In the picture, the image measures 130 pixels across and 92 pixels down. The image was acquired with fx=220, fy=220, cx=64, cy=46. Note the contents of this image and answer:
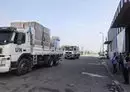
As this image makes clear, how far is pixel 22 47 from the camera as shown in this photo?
46.1ft

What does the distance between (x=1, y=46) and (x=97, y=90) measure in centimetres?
601

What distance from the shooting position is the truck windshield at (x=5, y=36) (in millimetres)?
12719

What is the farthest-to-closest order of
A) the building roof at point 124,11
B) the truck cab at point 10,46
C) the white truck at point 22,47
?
the building roof at point 124,11
the white truck at point 22,47
the truck cab at point 10,46


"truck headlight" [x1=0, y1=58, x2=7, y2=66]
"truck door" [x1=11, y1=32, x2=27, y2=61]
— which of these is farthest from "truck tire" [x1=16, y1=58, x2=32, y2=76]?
"truck headlight" [x1=0, y1=58, x2=7, y2=66]

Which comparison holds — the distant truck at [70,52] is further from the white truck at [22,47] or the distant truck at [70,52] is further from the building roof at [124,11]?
the building roof at [124,11]

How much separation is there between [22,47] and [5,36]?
143cm

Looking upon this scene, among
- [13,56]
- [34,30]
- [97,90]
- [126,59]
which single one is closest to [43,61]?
[34,30]

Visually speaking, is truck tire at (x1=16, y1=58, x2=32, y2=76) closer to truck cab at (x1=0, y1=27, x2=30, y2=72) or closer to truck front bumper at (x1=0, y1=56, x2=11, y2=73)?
truck cab at (x1=0, y1=27, x2=30, y2=72)

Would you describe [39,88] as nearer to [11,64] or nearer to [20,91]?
[20,91]

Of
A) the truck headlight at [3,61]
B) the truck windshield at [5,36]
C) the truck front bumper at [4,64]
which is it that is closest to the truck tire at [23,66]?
Result: the truck front bumper at [4,64]

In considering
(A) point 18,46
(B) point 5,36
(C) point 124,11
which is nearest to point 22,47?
(A) point 18,46

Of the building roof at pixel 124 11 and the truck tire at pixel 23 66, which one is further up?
the building roof at pixel 124 11

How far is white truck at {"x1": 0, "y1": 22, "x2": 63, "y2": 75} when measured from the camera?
12.5 metres

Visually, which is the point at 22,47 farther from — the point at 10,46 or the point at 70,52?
the point at 70,52
